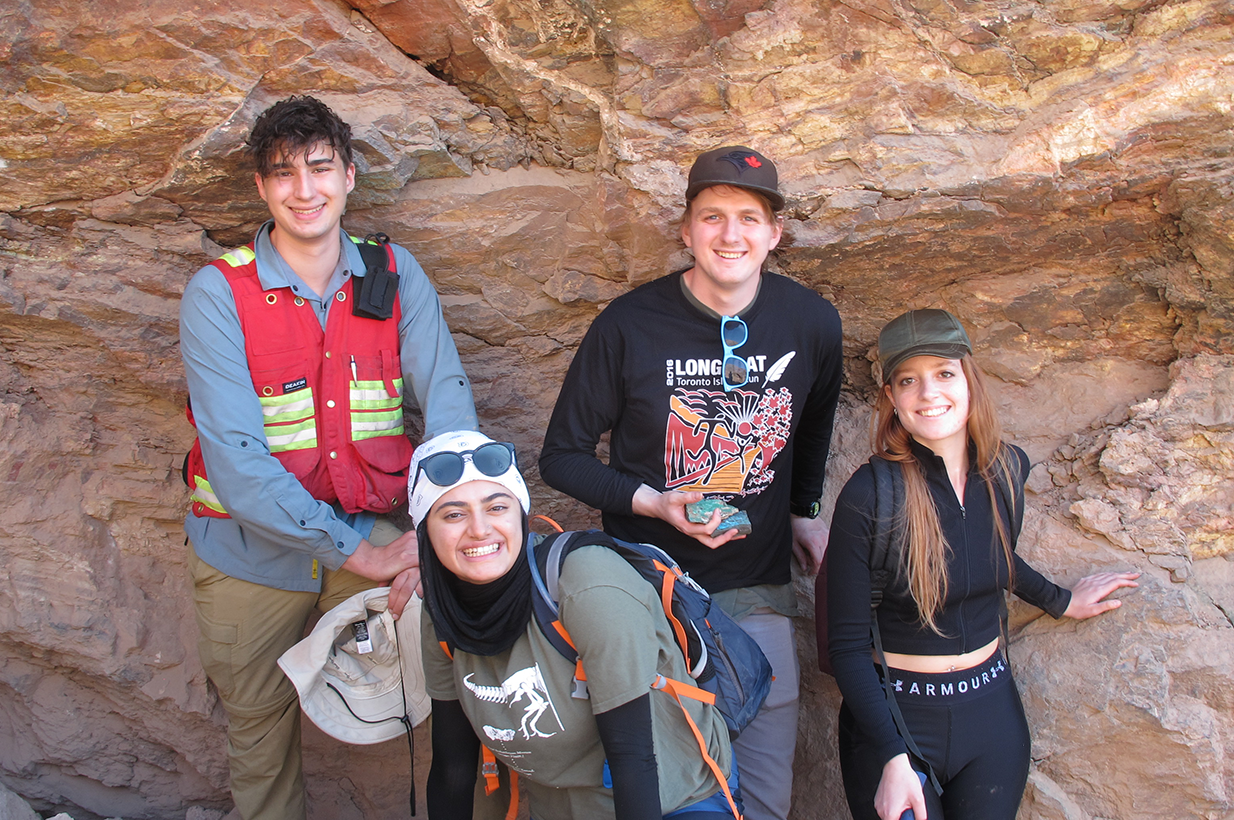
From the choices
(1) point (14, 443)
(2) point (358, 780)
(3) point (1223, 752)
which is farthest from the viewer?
(2) point (358, 780)

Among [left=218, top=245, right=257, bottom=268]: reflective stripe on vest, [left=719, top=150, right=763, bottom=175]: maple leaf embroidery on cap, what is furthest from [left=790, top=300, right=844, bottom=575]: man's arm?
Result: [left=218, top=245, right=257, bottom=268]: reflective stripe on vest

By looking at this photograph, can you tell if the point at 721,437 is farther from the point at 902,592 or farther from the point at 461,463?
the point at 461,463

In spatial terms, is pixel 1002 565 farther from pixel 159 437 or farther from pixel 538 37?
pixel 159 437

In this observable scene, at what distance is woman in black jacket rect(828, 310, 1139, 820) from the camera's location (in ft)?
7.88

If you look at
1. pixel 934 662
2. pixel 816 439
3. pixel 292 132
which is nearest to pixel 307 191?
pixel 292 132

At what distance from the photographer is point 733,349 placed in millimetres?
2717

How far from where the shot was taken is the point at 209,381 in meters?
2.64

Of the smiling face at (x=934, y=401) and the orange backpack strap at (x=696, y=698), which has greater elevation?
the smiling face at (x=934, y=401)

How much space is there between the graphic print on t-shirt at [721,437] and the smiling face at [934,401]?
366mm

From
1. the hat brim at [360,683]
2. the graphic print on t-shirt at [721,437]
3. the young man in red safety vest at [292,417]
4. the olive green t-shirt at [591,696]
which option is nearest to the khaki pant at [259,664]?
the young man in red safety vest at [292,417]

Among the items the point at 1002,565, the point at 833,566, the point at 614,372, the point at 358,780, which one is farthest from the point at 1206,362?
the point at 358,780

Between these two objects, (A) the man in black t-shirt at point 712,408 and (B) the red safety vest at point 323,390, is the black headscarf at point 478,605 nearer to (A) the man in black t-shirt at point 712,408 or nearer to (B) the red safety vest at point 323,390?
(A) the man in black t-shirt at point 712,408

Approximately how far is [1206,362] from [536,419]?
244 cm

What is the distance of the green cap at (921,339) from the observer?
2.50 meters
